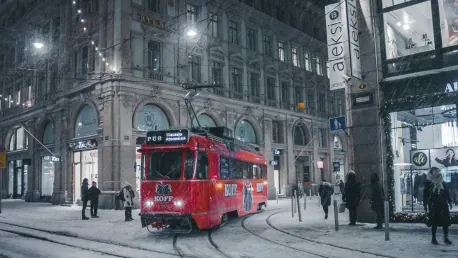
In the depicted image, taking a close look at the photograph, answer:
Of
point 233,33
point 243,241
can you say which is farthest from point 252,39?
point 243,241

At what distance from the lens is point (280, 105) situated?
117ft

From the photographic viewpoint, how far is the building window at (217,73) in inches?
1171

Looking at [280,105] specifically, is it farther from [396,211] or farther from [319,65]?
[396,211]

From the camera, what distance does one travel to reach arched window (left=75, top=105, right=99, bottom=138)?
1012 inches

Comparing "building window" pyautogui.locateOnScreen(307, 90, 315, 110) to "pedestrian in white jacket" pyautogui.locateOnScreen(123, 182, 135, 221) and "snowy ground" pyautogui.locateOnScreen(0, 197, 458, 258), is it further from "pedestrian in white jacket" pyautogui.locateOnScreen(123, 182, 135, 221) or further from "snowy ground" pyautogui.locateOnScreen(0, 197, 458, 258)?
"pedestrian in white jacket" pyautogui.locateOnScreen(123, 182, 135, 221)

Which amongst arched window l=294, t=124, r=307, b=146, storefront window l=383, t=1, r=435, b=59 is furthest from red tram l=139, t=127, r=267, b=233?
arched window l=294, t=124, r=307, b=146

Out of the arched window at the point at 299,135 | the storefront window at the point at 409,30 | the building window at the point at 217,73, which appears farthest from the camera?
the arched window at the point at 299,135

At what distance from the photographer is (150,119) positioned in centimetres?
2530

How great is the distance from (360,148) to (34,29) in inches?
1157

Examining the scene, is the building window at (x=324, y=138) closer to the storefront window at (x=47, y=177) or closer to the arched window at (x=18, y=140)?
the storefront window at (x=47, y=177)

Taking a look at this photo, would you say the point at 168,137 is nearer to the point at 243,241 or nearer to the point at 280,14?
the point at 243,241

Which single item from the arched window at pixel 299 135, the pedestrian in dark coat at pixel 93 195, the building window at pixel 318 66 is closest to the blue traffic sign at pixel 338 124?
the pedestrian in dark coat at pixel 93 195

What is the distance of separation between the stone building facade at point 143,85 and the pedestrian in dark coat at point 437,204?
17.5 metres

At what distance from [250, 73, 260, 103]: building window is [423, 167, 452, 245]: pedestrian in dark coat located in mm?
23501
